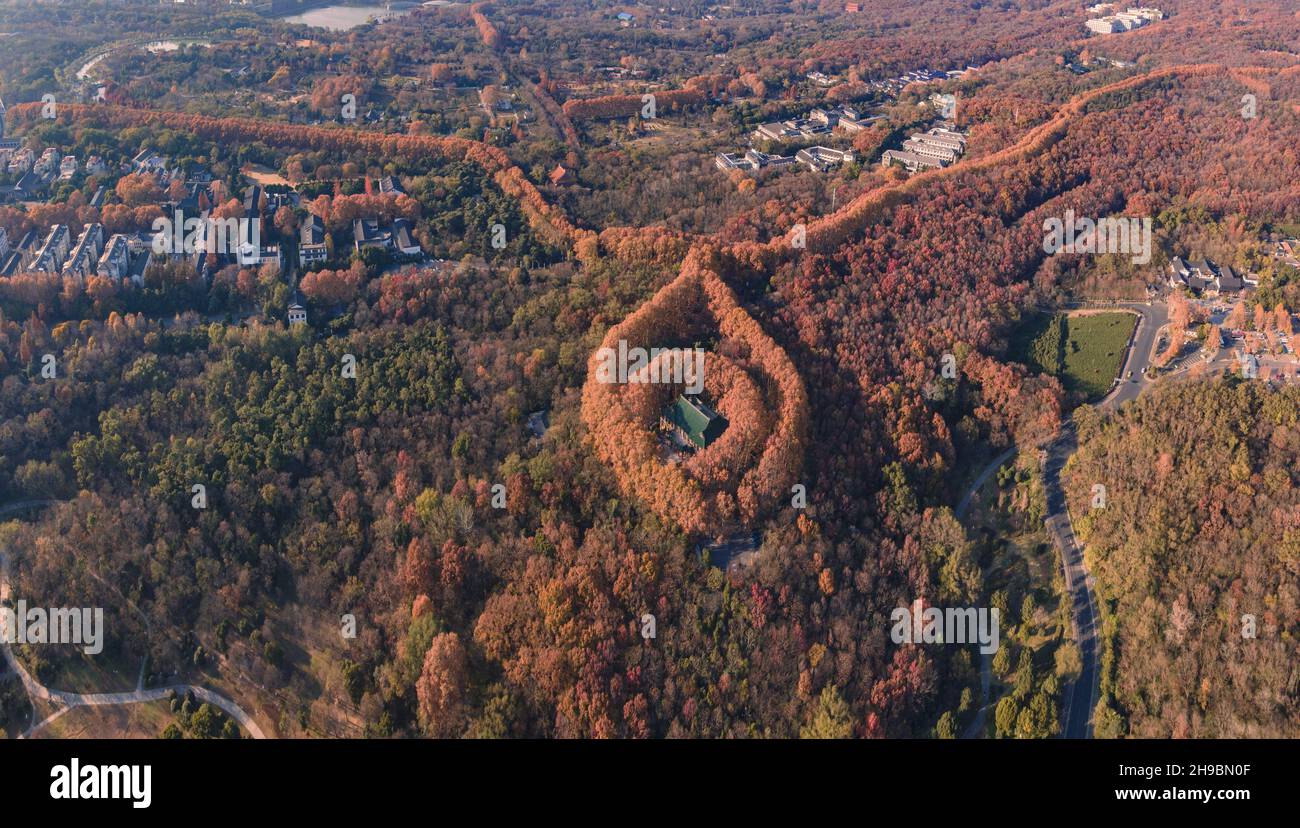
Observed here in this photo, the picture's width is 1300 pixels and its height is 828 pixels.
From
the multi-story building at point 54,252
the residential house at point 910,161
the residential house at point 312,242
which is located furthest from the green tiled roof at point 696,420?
the multi-story building at point 54,252

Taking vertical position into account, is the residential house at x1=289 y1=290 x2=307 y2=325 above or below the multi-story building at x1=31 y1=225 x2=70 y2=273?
below

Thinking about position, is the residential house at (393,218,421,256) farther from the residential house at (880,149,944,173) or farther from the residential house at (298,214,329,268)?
the residential house at (880,149,944,173)

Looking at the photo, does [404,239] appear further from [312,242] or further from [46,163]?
[46,163]

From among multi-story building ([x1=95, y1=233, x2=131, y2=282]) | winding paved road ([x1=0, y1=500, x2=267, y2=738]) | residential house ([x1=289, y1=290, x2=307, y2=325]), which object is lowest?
winding paved road ([x1=0, y1=500, x2=267, y2=738])

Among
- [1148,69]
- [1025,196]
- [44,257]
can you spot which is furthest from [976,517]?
[1148,69]

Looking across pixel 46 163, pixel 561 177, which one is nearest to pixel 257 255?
pixel 561 177

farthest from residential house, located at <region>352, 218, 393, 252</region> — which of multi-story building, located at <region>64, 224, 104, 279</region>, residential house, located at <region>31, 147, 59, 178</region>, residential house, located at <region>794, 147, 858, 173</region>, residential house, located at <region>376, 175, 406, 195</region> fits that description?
residential house, located at <region>794, 147, 858, 173</region>

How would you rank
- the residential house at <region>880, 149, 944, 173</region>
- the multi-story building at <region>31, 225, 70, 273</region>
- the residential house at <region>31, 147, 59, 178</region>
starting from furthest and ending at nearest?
the residential house at <region>880, 149, 944, 173</region> → the residential house at <region>31, 147, 59, 178</region> → the multi-story building at <region>31, 225, 70, 273</region>

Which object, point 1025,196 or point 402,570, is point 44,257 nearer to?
point 402,570

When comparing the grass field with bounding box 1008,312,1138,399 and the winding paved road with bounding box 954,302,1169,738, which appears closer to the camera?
the winding paved road with bounding box 954,302,1169,738
